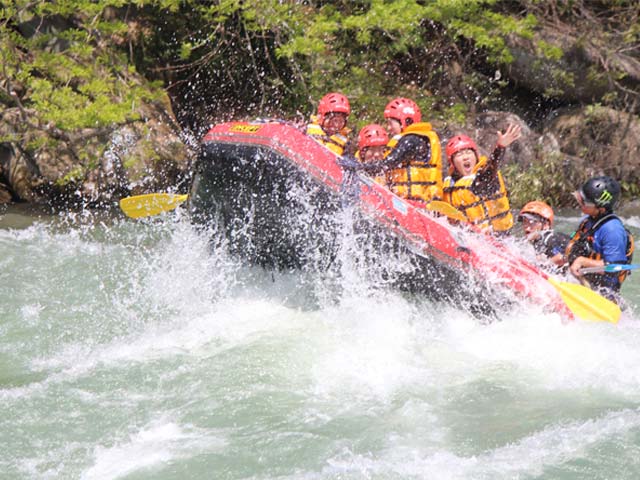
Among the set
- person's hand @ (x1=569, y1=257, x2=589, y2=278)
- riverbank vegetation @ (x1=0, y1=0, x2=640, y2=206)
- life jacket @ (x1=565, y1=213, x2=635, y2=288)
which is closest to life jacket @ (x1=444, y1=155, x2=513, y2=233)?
life jacket @ (x1=565, y1=213, x2=635, y2=288)

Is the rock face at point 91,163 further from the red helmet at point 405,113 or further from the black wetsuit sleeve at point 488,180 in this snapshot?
the black wetsuit sleeve at point 488,180

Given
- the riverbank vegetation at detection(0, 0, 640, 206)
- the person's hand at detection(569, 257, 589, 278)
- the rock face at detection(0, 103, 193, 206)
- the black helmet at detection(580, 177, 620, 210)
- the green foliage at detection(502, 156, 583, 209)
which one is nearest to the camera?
the black helmet at detection(580, 177, 620, 210)

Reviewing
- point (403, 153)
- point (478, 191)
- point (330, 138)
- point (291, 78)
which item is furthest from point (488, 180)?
point (291, 78)

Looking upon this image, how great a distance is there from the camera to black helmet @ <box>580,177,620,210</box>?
5434 millimetres

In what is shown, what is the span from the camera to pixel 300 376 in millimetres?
4836

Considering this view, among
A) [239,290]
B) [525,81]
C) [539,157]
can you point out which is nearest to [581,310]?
[239,290]

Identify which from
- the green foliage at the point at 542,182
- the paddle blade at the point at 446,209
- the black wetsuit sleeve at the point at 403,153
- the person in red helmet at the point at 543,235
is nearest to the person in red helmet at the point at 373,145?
the black wetsuit sleeve at the point at 403,153

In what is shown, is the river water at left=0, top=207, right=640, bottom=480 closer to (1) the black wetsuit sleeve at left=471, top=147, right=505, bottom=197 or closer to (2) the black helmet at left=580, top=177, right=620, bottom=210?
(2) the black helmet at left=580, top=177, right=620, bottom=210

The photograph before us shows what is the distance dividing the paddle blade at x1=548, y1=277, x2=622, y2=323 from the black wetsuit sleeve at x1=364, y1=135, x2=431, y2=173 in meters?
1.36

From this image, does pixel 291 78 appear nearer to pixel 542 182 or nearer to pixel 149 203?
pixel 542 182

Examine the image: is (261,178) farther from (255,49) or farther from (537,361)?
(255,49)

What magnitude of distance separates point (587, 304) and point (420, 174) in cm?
150

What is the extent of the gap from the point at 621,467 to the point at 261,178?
302 centimetres

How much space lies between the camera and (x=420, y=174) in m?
6.01
